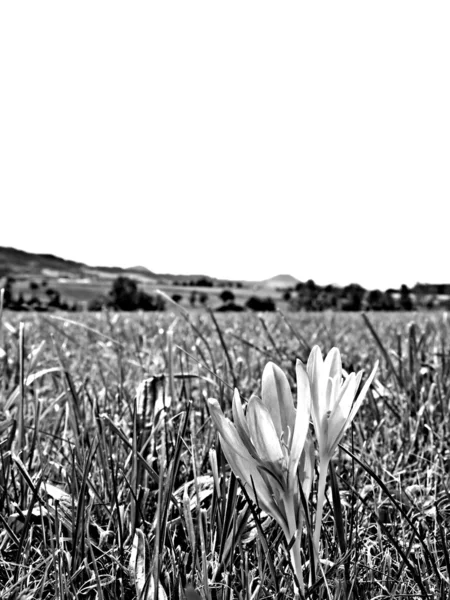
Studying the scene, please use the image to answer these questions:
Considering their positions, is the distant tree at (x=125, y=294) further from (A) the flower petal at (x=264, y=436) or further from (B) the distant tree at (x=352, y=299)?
(A) the flower petal at (x=264, y=436)

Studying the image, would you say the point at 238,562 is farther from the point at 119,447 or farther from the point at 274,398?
the point at 119,447

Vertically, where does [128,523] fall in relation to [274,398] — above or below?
below

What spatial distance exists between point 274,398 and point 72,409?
75 centimetres

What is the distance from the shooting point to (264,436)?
0.58 metres

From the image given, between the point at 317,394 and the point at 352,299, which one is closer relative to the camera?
the point at 317,394

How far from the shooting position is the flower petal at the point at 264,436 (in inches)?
22.5

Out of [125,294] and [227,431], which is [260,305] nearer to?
[125,294]

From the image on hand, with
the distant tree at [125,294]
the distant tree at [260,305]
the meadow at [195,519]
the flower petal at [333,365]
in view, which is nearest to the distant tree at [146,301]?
the distant tree at [125,294]

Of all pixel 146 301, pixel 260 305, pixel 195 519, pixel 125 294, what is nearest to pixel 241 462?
pixel 195 519

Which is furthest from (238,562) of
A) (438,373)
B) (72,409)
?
(438,373)

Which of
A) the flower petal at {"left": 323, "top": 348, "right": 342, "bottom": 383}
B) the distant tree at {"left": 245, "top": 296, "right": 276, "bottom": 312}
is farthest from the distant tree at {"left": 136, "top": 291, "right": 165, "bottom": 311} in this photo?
the flower petal at {"left": 323, "top": 348, "right": 342, "bottom": 383}

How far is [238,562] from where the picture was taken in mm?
918

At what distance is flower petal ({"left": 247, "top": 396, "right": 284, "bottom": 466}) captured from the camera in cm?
57

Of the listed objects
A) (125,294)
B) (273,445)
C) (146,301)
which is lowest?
(146,301)
